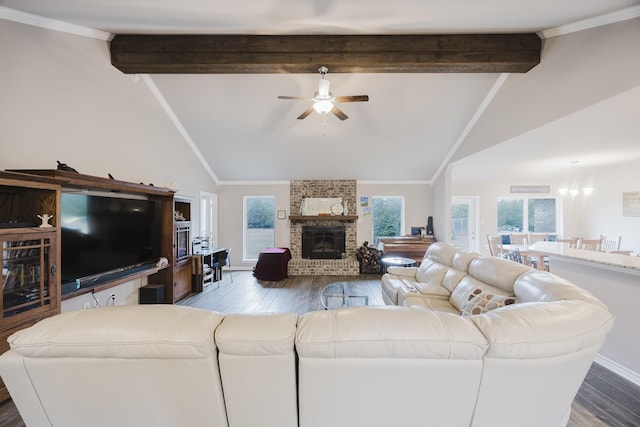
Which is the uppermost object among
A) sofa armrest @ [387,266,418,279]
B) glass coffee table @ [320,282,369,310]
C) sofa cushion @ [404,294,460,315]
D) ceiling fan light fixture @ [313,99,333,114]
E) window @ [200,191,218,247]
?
ceiling fan light fixture @ [313,99,333,114]

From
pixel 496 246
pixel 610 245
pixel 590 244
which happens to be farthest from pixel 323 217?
pixel 610 245

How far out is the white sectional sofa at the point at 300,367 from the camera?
1007mm

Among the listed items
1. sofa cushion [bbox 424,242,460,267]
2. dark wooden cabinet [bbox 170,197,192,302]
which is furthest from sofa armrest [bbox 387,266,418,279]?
dark wooden cabinet [bbox 170,197,192,302]

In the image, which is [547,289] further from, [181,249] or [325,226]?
[325,226]

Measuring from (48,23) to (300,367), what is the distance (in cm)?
378

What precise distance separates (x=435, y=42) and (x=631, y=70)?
69.9 inches

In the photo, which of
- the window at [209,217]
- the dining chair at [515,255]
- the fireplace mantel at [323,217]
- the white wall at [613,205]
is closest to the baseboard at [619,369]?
the dining chair at [515,255]

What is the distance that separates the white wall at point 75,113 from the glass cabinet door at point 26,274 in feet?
2.46

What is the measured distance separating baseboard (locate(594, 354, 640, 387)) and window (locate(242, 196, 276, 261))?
19.2ft

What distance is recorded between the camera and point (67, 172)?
2264 mm

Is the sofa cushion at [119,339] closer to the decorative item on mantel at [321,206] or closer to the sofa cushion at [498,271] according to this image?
the sofa cushion at [498,271]

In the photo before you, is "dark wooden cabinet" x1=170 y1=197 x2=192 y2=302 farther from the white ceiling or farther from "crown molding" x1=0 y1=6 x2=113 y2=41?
"crown molding" x1=0 y1=6 x2=113 y2=41

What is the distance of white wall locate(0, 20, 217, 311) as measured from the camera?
227 cm

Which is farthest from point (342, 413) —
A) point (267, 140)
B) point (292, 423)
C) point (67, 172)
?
point (267, 140)
